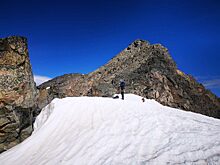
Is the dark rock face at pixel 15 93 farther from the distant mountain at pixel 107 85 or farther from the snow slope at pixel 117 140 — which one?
the snow slope at pixel 117 140

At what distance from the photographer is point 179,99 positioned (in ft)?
93.0

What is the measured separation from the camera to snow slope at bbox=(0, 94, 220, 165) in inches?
228

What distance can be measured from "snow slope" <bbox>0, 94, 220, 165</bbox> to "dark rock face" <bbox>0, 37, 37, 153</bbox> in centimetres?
72

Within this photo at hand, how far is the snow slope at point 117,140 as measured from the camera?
19.0ft

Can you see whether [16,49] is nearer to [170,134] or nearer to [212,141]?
[170,134]

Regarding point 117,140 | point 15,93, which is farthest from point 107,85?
point 117,140

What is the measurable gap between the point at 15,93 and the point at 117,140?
6.16 metres

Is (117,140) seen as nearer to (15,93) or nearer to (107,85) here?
(15,93)

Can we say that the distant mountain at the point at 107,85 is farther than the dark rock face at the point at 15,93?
Yes

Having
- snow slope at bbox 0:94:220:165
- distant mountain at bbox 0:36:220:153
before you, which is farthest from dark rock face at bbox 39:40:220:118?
snow slope at bbox 0:94:220:165

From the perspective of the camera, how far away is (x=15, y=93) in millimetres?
10445

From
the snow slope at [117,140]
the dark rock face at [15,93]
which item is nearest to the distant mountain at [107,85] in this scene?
the dark rock face at [15,93]

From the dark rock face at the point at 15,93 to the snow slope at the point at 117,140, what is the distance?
2.36 ft

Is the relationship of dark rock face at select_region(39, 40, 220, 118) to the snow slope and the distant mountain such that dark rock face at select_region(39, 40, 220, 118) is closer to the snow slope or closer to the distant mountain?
the distant mountain
